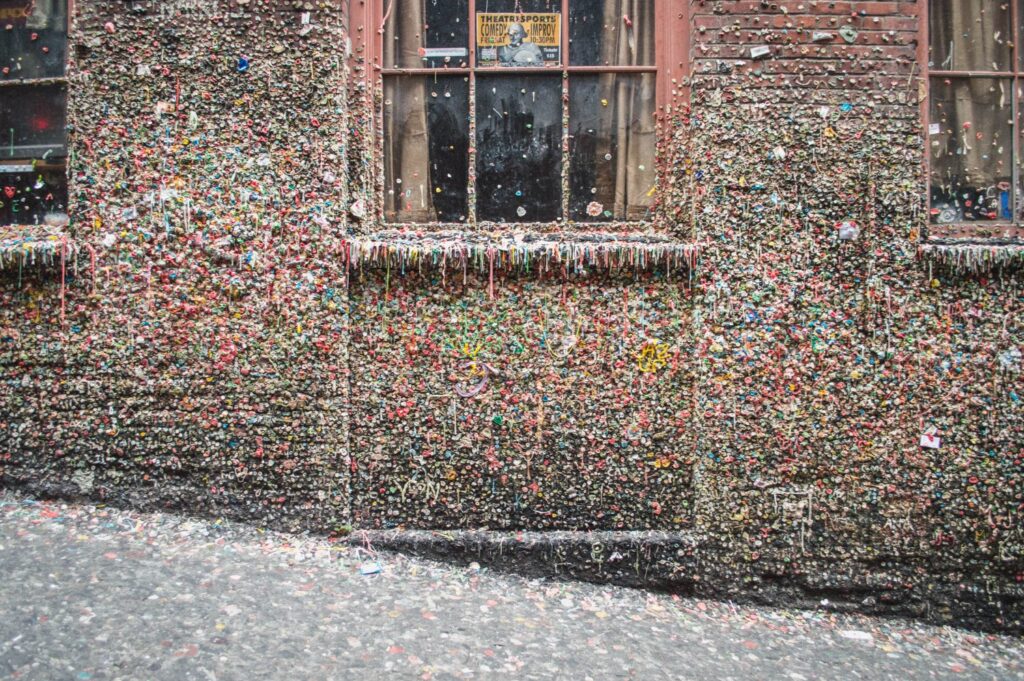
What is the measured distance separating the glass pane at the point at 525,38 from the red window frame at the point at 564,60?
0.10ft

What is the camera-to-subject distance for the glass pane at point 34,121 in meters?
3.29

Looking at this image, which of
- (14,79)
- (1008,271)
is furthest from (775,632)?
(14,79)

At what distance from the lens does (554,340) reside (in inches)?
122

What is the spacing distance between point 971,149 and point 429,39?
277 cm

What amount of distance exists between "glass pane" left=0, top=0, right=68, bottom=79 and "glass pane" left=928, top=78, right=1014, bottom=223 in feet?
14.4

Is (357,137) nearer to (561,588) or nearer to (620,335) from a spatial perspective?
(620,335)

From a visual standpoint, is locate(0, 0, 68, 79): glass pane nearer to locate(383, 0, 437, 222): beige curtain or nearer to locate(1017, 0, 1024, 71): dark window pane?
locate(383, 0, 437, 222): beige curtain

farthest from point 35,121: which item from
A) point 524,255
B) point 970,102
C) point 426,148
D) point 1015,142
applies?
point 1015,142

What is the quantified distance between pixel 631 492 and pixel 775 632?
84cm

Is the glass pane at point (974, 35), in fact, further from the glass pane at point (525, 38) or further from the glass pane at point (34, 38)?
the glass pane at point (34, 38)

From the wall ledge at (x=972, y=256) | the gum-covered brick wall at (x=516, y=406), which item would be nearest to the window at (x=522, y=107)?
the gum-covered brick wall at (x=516, y=406)

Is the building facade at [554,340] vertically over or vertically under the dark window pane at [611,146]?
under

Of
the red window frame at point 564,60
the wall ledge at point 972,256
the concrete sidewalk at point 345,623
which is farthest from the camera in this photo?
the red window frame at point 564,60

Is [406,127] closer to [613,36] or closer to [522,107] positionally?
[522,107]
